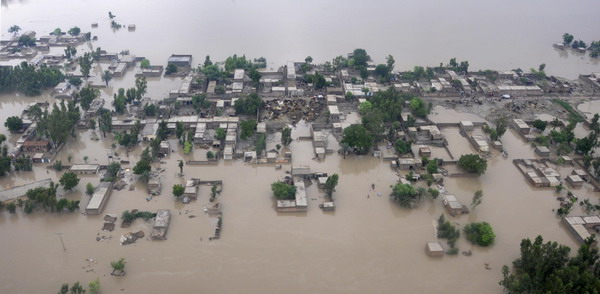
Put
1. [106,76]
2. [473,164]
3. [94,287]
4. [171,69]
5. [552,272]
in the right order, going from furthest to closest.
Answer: [171,69], [106,76], [473,164], [94,287], [552,272]

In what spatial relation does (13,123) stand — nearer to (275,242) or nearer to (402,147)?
(275,242)

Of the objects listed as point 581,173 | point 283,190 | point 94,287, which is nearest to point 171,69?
point 283,190

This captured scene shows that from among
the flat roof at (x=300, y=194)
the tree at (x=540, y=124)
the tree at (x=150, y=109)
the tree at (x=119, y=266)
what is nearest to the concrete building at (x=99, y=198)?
the tree at (x=119, y=266)

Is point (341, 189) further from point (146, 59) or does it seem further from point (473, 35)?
point (473, 35)

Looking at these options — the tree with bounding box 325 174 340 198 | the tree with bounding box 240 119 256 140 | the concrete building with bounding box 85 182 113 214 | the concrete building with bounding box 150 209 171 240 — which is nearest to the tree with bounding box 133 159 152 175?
the concrete building with bounding box 85 182 113 214

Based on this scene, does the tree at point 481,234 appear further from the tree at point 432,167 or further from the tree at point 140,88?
the tree at point 140,88

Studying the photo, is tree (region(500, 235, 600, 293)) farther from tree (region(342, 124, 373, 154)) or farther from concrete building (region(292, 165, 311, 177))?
concrete building (region(292, 165, 311, 177))
